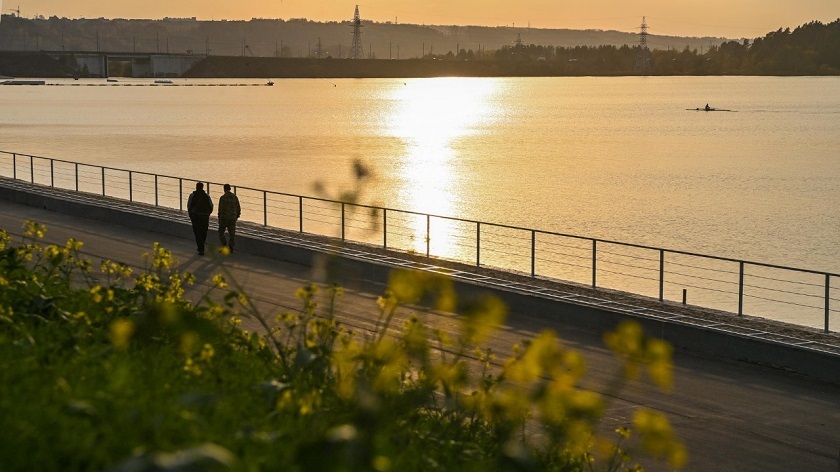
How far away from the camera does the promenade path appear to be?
1025 centimetres

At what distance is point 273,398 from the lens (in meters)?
6.54

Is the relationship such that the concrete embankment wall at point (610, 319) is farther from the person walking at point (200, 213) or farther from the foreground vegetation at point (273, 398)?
the foreground vegetation at point (273, 398)

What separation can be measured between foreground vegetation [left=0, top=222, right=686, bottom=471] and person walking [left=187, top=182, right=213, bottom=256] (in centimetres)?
1201

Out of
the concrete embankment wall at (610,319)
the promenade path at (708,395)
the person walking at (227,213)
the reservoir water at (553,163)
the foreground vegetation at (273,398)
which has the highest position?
the foreground vegetation at (273,398)

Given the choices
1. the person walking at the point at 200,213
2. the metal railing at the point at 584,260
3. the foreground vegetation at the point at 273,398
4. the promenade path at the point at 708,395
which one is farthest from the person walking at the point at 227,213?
A: the foreground vegetation at the point at 273,398

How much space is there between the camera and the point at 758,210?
54.2 metres

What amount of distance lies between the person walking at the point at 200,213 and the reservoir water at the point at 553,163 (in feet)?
8.91

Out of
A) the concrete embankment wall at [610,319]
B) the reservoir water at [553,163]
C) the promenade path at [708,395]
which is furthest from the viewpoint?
the reservoir water at [553,163]

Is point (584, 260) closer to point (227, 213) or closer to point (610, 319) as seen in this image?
point (227, 213)

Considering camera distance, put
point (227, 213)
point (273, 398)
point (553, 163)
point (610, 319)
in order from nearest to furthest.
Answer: point (273, 398) < point (610, 319) < point (227, 213) < point (553, 163)

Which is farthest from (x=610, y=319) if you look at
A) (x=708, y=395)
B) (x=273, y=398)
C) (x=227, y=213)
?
(x=273, y=398)

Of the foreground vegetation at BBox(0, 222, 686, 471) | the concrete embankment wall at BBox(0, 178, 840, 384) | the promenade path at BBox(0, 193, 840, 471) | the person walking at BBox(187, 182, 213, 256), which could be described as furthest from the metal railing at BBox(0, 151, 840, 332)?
the foreground vegetation at BBox(0, 222, 686, 471)

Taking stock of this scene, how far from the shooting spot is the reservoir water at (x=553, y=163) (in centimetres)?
4838

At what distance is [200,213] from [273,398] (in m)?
14.9
